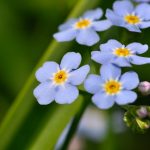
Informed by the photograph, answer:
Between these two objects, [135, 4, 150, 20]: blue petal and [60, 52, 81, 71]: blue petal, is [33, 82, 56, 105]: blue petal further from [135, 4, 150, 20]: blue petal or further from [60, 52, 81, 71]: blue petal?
[135, 4, 150, 20]: blue petal

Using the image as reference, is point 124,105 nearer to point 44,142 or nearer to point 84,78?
point 84,78

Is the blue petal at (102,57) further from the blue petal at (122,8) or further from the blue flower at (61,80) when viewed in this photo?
the blue petal at (122,8)

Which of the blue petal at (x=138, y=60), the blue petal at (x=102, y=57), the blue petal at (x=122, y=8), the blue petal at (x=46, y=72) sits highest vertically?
the blue petal at (x=122, y=8)

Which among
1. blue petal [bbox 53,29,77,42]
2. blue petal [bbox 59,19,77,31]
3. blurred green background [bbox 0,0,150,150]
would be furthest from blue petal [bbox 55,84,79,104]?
blurred green background [bbox 0,0,150,150]

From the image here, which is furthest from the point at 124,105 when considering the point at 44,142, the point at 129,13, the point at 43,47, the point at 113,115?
the point at 43,47

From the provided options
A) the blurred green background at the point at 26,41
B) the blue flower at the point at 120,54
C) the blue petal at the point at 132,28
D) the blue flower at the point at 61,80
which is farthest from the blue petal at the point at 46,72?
the blurred green background at the point at 26,41

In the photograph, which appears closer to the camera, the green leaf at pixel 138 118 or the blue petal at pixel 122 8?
the green leaf at pixel 138 118

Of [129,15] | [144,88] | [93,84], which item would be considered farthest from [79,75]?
[129,15]
